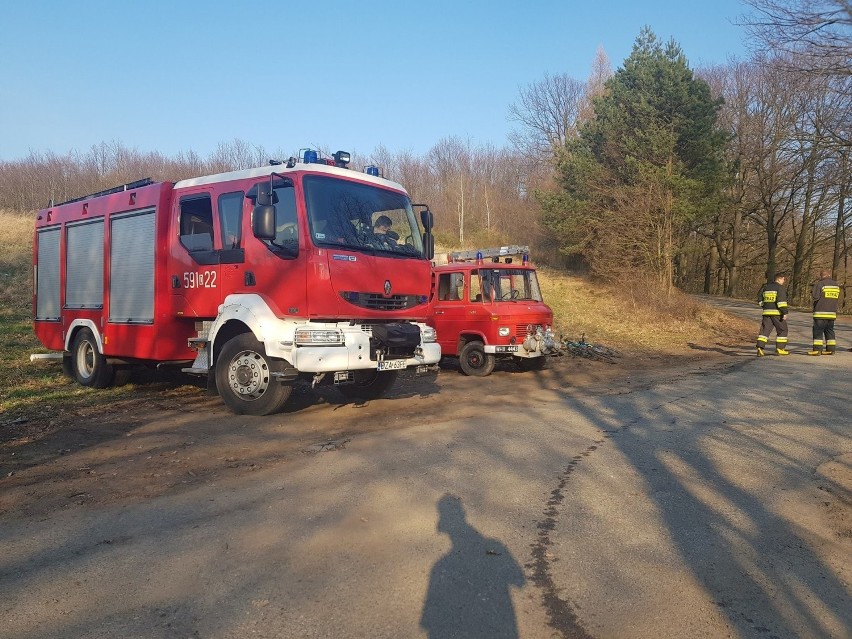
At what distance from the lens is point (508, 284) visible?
12602mm

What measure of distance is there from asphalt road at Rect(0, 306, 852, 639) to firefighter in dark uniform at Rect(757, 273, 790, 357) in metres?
8.77

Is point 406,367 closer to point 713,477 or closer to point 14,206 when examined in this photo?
point 713,477

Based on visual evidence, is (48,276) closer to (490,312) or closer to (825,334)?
(490,312)

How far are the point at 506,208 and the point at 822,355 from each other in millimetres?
30221

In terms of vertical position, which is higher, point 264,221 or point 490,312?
point 264,221

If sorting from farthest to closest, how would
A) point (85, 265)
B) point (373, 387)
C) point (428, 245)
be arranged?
point (85, 265)
point (373, 387)
point (428, 245)

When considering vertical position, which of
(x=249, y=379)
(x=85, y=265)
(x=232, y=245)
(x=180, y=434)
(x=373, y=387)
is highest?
(x=232, y=245)

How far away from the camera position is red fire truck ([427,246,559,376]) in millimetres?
12156

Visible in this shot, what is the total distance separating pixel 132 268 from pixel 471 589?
7668 millimetres

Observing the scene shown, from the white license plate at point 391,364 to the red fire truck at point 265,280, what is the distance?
0.02 meters

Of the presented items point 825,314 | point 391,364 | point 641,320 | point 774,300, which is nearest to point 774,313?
point 774,300

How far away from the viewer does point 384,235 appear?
27.2ft

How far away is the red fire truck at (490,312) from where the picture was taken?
12.2 m

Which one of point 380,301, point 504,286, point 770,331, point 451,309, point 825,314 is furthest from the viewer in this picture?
point 770,331
